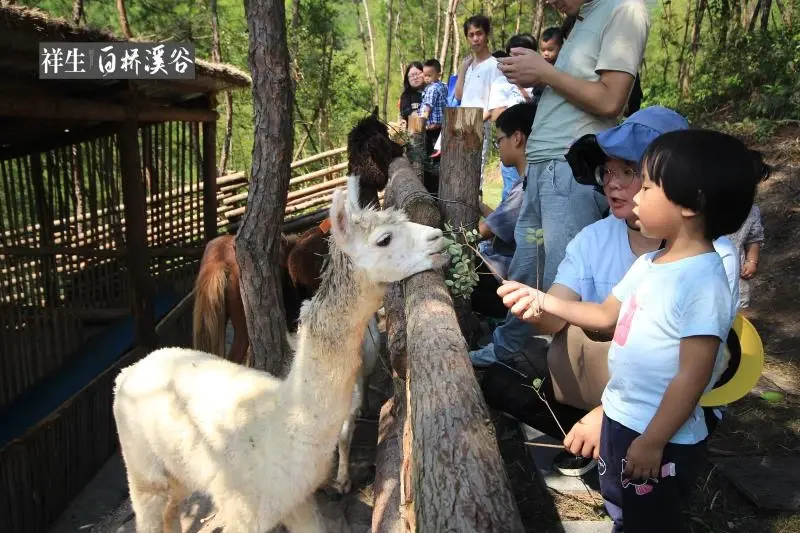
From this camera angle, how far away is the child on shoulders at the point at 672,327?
1548 millimetres

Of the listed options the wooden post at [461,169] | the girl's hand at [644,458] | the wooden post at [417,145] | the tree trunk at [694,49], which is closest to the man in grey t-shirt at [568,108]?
the wooden post at [461,169]

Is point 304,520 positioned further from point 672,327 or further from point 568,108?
point 568,108

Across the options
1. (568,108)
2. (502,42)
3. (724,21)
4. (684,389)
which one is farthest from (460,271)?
(502,42)

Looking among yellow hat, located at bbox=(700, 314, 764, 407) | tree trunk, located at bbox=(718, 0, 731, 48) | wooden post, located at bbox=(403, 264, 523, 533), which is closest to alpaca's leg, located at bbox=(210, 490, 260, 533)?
wooden post, located at bbox=(403, 264, 523, 533)

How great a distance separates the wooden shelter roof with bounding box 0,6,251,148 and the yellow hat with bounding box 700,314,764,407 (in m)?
4.05

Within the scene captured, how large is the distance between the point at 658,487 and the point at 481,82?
5.21m

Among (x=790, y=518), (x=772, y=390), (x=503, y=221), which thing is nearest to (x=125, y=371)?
(x=503, y=221)

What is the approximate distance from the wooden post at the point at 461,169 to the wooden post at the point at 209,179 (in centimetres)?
516

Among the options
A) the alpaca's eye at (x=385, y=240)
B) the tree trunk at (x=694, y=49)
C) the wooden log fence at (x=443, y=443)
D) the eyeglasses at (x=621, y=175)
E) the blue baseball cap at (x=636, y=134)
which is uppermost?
the tree trunk at (x=694, y=49)

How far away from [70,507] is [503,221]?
417cm

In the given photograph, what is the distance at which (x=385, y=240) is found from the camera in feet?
7.82

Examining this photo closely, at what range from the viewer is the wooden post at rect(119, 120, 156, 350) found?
5.61 metres

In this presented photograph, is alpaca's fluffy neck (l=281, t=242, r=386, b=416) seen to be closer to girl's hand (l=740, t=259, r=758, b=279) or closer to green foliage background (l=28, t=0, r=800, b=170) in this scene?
girl's hand (l=740, t=259, r=758, b=279)

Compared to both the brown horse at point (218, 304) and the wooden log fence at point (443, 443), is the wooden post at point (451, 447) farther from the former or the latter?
the brown horse at point (218, 304)
